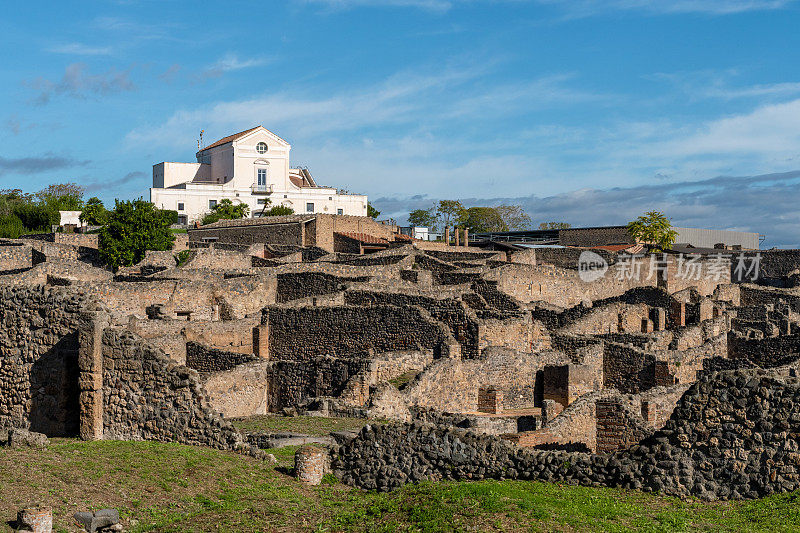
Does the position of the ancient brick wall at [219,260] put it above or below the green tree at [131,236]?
below

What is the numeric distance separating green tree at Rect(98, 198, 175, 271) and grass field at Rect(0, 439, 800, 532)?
32.8 metres

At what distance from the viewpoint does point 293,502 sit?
37.6 ft

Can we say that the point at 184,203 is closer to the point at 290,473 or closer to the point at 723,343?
the point at 723,343

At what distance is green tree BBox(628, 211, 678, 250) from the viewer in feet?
205

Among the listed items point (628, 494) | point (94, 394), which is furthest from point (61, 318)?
point (628, 494)

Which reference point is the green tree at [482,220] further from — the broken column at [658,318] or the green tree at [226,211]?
the broken column at [658,318]

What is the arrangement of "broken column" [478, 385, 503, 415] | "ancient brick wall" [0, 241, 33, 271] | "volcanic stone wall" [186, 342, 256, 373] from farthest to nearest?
"ancient brick wall" [0, 241, 33, 271] → "volcanic stone wall" [186, 342, 256, 373] → "broken column" [478, 385, 503, 415]

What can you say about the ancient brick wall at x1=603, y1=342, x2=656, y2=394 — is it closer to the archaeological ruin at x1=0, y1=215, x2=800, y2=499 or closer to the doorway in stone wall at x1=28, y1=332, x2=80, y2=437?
the archaeological ruin at x1=0, y1=215, x2=800, y2=499

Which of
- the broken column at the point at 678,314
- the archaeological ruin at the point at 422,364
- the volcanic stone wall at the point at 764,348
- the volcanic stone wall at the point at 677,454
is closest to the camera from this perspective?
the volcanic stone wall at the point at 677,454

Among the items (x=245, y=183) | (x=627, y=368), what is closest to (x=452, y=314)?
(x=627, y=368)

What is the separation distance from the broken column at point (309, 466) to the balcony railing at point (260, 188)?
61.8m

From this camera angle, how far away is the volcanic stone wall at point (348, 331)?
2381 centimetres

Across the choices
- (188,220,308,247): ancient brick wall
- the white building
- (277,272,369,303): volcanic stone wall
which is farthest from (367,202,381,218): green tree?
(277,272,369,303): volcanic stone wall

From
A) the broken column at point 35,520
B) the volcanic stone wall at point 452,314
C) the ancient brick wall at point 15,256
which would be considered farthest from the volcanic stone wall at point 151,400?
the ancient brick wall at point 15,256
